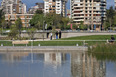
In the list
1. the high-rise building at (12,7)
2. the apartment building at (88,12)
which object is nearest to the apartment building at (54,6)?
the high-rise building at (12,7)

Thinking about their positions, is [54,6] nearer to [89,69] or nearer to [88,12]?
[88,12]

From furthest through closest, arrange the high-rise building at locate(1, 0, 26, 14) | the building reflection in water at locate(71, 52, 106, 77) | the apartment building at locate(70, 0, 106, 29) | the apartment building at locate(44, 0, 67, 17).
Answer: the high-rise building at locate(1, 0, 26, 14)
the apartment building at locate(44, 0, 67, 17)
the apartment building at locate(70, 0, 106, 29)
the building reflection in water at locate(71, 52, 106, 77)

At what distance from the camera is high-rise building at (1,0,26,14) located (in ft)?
530

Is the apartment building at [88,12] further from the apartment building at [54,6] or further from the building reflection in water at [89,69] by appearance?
the building reflection in water at [89,69]

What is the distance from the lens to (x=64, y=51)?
32.4 m

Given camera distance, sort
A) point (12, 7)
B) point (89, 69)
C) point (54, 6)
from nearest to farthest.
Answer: point (89, 69), point (54, 6), point (12, 7)

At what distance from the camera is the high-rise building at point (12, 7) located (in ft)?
530

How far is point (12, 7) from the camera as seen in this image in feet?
529

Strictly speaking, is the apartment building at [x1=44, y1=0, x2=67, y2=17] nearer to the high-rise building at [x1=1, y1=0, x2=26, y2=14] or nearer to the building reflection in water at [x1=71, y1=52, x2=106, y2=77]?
the high-rise building at [x1=1, y1=0, x2=26, y2=14]

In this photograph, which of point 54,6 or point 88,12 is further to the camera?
point 54,6

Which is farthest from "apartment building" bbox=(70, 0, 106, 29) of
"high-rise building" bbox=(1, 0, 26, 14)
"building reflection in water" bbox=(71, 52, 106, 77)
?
"building reflection in water" bbox=(71, 52, 106, 77)

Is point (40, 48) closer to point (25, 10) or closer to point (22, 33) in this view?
point (22, 33)

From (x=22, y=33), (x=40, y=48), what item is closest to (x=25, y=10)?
(x=22, y=33)

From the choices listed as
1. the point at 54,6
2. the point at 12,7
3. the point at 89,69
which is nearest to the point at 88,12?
the point at 54,6
